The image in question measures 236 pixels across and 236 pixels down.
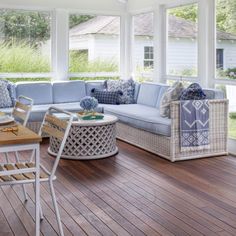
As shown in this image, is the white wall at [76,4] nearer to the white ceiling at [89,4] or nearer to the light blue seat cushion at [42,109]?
the white ceiling at [89,4]

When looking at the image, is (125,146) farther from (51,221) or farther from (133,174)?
(51,221)

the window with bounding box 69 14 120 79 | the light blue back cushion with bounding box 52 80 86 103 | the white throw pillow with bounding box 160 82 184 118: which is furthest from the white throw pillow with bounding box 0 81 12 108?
the white throw pillow with bounding box 160 82 184 118

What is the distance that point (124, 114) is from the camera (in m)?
5.58

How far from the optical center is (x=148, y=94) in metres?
6.21

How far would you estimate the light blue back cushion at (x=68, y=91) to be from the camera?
6.62 metres

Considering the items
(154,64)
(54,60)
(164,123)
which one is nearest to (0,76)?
(54,60)

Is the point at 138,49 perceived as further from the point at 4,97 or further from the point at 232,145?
the point at 232,145

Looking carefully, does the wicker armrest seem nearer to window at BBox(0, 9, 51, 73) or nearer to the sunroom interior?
the sunroom interior

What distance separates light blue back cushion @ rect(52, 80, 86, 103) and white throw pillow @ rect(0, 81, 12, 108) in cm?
86

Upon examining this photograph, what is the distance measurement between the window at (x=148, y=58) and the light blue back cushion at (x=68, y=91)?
4.02 feet

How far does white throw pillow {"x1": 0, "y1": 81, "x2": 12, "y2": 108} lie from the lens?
5.90 meters

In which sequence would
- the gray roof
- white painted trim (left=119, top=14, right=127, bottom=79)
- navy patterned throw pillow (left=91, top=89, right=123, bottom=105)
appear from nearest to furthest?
1. the gray roof
2. navy patterned throw pillow (left=91, top=89, right=123, bottom=105)
3. white painted trim (left=119, top=14, right=127, bottom=79)

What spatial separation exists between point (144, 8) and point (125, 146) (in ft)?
9.09

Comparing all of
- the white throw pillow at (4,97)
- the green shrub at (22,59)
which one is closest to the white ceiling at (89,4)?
Answer: the green shrub at (22,59)
